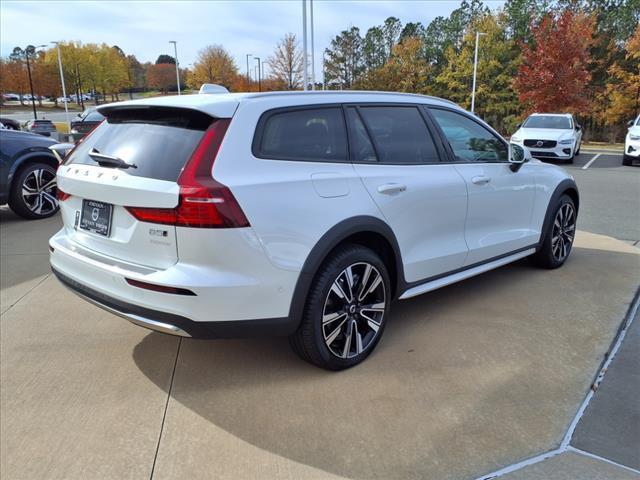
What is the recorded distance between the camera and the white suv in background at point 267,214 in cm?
263

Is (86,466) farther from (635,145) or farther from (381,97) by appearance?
(635,145)

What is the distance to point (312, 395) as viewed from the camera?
3.01m

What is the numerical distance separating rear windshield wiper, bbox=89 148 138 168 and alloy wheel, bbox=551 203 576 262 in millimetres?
3933

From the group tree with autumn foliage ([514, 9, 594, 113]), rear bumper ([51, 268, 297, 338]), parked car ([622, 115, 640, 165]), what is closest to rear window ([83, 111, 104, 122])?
rear bumper ([51, 268, 297, 338])

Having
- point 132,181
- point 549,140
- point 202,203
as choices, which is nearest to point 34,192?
point 132,181

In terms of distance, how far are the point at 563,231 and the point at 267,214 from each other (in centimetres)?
372

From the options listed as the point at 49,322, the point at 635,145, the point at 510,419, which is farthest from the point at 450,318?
the point at 635,145

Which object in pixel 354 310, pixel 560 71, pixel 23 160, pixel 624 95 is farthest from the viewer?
pixel 624 95

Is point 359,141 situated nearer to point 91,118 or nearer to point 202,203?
point 202,203

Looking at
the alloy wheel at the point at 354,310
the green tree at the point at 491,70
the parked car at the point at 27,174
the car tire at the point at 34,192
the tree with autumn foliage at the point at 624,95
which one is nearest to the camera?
the alloy wheel at the point at 354,310

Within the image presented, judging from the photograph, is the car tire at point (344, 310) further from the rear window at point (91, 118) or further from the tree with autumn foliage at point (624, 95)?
the tree with autumn foliage at point (624, 95)

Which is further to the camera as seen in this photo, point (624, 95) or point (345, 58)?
point (345, 58)

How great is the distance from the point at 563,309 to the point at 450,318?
0.93m

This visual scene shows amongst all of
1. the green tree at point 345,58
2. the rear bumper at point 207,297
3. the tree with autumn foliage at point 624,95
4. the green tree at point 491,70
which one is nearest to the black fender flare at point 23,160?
the rear bumper at point 207,297
